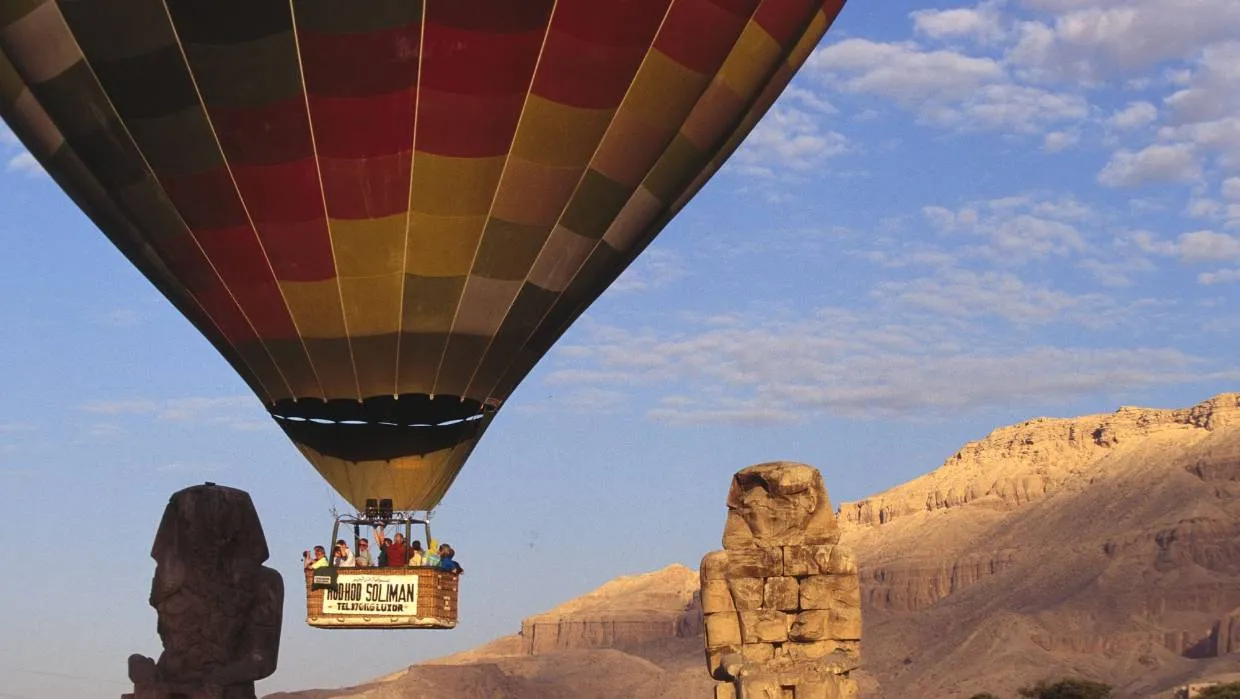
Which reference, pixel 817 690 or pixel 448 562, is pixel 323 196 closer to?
pixel 448 562

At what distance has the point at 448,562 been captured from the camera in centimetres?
3062

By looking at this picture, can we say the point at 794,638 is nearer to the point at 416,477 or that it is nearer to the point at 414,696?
the point at 416,477

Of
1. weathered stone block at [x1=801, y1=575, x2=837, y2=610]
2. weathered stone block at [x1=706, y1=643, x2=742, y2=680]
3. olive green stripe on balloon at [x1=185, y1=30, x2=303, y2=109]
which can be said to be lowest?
weathered stone block at [x1=706, y1=643, x2=742, y2=680]

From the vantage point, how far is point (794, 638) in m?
21.7

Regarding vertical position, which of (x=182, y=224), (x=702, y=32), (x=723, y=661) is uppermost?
(x=702, y=32)

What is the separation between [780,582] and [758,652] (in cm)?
79

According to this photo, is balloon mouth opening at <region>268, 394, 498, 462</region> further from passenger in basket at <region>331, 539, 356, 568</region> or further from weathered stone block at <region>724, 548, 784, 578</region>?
weathered stone block at <region>724, 548, 784, 578</region>

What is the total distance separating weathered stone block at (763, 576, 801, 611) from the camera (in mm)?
21703

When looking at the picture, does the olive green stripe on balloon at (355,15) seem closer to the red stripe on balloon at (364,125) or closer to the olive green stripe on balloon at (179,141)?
the red stripe on balloon at (364,125)

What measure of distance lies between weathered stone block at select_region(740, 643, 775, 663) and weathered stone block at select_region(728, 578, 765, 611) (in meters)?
0.41

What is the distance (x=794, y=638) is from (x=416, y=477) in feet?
40.8

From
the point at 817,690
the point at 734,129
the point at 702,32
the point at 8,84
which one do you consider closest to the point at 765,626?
the point at 817,690

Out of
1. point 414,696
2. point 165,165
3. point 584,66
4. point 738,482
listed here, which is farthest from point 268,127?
point 414,696

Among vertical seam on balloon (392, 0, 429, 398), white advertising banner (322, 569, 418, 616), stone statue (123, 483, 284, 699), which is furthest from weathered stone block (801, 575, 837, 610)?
vertical seam on balloon (392, 0, 429, 398)
